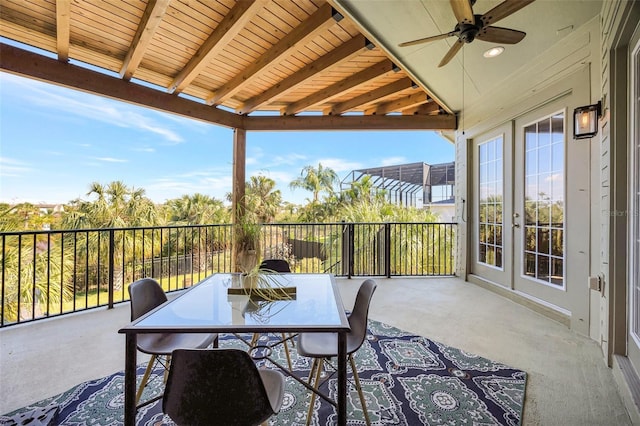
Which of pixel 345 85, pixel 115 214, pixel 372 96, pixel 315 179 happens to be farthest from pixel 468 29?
pixel 315 179

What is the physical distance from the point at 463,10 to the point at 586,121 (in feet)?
4.88

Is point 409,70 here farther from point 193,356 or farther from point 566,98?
point 193,356

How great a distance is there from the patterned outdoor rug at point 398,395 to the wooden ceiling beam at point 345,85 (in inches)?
124

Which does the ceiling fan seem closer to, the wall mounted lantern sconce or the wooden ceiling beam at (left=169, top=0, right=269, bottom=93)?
the wall mounted lantern sconce

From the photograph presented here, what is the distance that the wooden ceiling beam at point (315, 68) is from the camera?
9.68 feet

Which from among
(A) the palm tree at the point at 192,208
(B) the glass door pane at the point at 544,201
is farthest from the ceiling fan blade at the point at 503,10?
(A) the palm tree at the point at 192,208

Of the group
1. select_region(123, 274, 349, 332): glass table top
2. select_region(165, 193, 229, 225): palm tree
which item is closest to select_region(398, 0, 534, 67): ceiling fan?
select_region(123, 274, 349, 332): glass table top

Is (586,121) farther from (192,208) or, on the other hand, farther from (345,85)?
(192,208)

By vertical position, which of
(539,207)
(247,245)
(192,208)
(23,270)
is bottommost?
(23,270)

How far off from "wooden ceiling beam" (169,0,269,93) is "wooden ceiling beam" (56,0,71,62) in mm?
1069

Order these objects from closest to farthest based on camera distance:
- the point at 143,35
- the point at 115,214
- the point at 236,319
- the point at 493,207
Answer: the point at 236,319, the point at 143,35, the point at 493,207, the point at 115,214

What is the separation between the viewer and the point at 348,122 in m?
4.79

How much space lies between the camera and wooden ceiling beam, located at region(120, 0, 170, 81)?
232cm

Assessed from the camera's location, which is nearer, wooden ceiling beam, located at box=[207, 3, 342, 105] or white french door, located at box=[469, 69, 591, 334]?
wooden ceiling beam, located at box=[207, 3, 342, 105]
